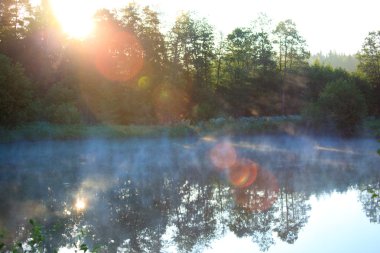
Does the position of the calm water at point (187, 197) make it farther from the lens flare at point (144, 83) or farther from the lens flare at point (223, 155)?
the lens flare at point (144, 83)

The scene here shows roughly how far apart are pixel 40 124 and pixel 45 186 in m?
13.7

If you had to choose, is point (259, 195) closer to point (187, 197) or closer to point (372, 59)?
point (187, 197)

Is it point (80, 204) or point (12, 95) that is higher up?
point (12, 95)

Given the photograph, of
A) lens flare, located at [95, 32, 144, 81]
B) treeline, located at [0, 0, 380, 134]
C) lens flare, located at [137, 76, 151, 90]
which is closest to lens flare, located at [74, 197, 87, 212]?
treeline, located at [0, 0, 380, 134]

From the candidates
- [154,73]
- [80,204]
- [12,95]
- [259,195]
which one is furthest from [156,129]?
[80,204]

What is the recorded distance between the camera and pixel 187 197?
19.3 m

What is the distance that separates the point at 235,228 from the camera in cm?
1434

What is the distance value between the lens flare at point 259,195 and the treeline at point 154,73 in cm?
1924

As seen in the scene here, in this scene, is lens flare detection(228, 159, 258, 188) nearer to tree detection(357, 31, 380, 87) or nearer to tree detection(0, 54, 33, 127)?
tree detection(0, 54, 33, 127)

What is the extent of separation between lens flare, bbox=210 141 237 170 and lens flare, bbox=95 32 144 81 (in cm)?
1521

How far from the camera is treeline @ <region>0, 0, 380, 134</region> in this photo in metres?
38.4

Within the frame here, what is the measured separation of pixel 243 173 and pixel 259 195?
6.32 m

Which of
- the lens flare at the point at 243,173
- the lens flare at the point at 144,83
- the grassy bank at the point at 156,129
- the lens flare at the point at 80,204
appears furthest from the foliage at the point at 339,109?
the lens flare at the point at 80,204

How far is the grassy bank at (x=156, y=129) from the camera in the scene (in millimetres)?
32469
